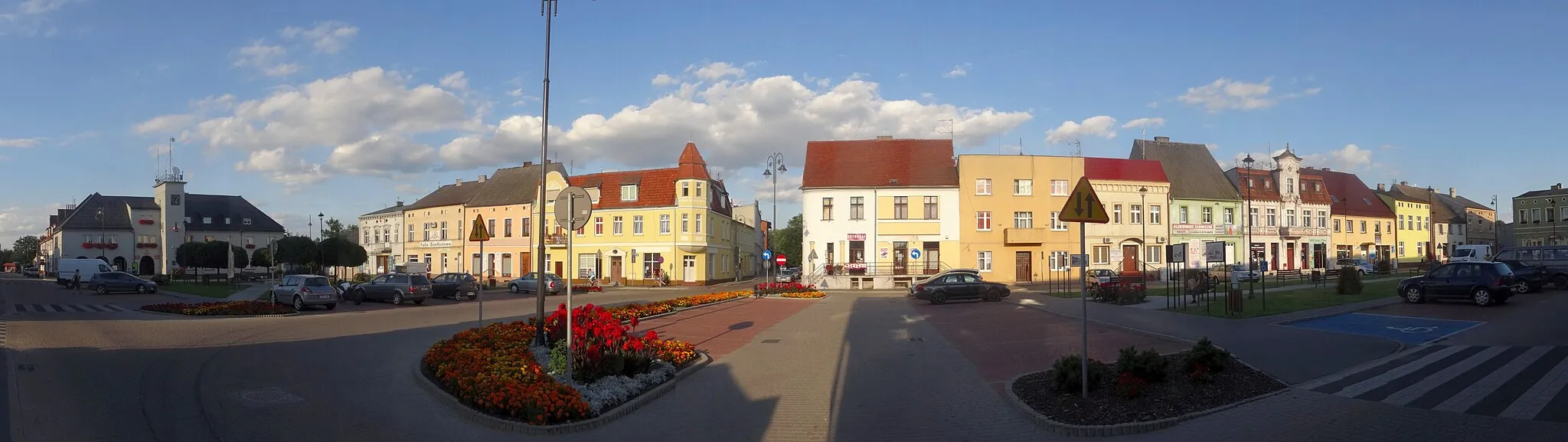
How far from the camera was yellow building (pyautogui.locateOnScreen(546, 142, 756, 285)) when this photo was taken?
Result: 186ft

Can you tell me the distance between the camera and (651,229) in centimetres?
5788

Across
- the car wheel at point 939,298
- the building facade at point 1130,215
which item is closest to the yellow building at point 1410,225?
the building facade at point 1130,215

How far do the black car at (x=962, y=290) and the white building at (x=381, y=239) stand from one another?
54.4 metres

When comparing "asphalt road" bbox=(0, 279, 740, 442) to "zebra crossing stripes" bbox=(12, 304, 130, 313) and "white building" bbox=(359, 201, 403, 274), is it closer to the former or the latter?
"zebra crossing stripes" bbox=(12, 304, 130, 313)

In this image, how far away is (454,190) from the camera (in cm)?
6975

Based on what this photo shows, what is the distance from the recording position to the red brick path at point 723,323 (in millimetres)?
17594

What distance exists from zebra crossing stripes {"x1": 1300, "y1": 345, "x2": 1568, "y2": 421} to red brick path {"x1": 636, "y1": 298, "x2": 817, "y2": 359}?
9.61 m

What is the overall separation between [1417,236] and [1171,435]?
8002 centimetres

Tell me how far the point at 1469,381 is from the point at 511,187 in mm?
62702

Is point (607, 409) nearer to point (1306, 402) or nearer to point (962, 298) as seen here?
point (1306, 402)

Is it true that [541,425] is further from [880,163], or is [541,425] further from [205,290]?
[205,290]

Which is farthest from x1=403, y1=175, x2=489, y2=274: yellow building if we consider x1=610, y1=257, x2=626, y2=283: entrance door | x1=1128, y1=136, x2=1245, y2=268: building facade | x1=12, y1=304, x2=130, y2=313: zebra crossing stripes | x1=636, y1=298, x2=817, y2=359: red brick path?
x1=1128, y1=136, x2=1245, y2=268: building facade

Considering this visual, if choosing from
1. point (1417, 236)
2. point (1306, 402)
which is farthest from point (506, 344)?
point (1417, 236)

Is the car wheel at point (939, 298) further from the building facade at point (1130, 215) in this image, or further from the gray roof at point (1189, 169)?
the gray roof at point (1189, 169)
